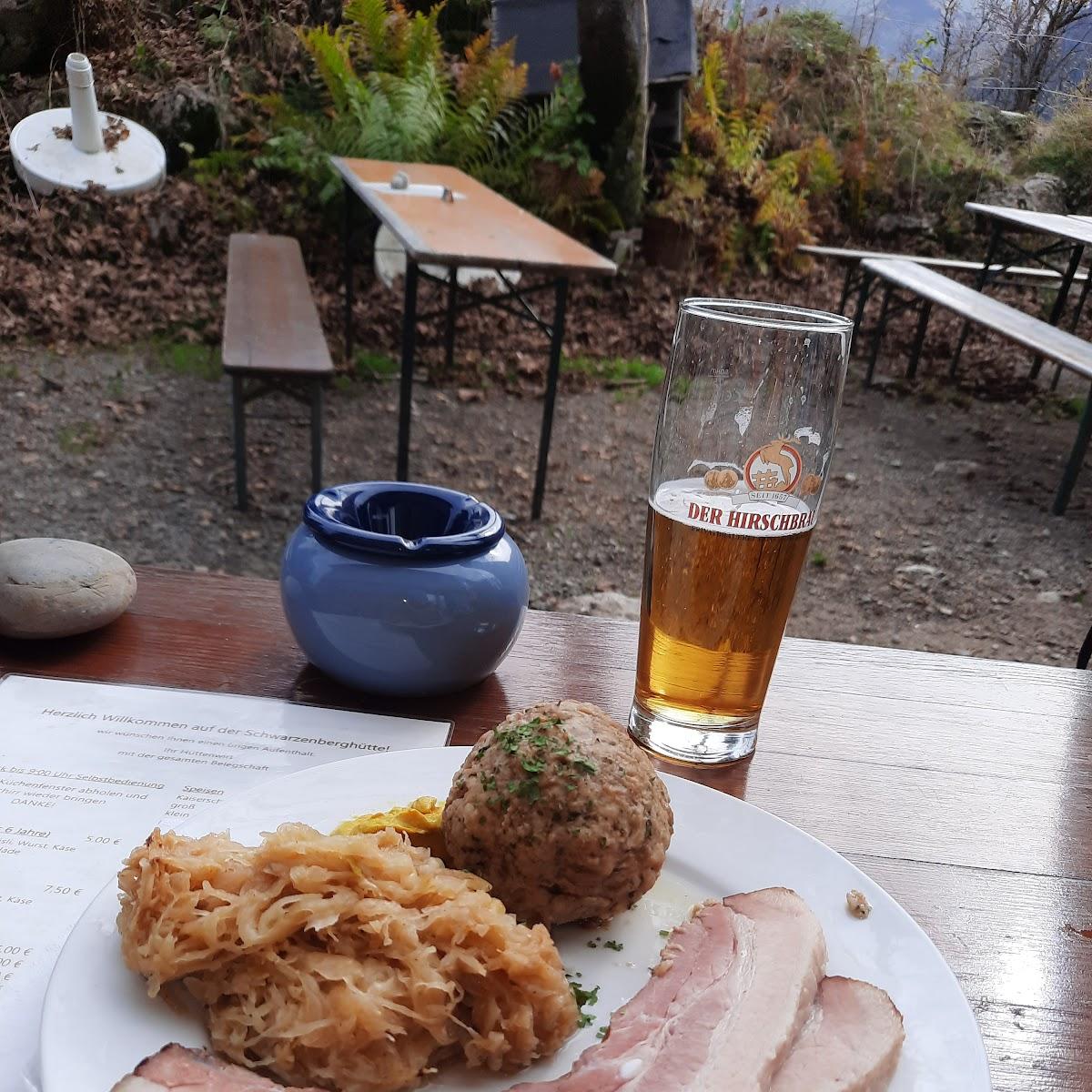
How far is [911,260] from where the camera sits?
5.54m

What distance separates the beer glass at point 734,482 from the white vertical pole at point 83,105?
1447 millimetres

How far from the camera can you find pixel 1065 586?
3.13m

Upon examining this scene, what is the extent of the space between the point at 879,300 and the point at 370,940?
20.0 feet

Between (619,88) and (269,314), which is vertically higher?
(619,88)

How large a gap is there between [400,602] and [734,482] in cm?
32

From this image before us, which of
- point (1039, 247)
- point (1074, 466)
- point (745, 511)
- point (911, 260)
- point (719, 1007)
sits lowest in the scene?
point (1074, 466)

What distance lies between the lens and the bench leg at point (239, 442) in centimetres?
278

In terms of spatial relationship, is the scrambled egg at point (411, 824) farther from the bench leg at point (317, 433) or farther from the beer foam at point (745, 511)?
the bench leg at point (317, 433)

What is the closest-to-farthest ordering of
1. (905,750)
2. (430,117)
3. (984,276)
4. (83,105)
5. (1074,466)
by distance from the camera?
1. (905,750)
2. (83,105)
3. (1074,466)
4. (430,117)
5. (984,276)

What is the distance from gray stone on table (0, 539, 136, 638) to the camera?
0.97 meters

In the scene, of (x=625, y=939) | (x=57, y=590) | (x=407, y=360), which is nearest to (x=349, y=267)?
(x=407, y=360)

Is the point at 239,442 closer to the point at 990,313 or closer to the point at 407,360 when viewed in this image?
the point at 407,360

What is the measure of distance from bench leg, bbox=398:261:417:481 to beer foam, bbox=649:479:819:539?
2.13 metres

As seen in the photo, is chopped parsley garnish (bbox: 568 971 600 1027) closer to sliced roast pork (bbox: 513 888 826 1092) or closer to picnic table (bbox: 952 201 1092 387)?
sliced roast pork (bbox: 513 888 826 1092)
